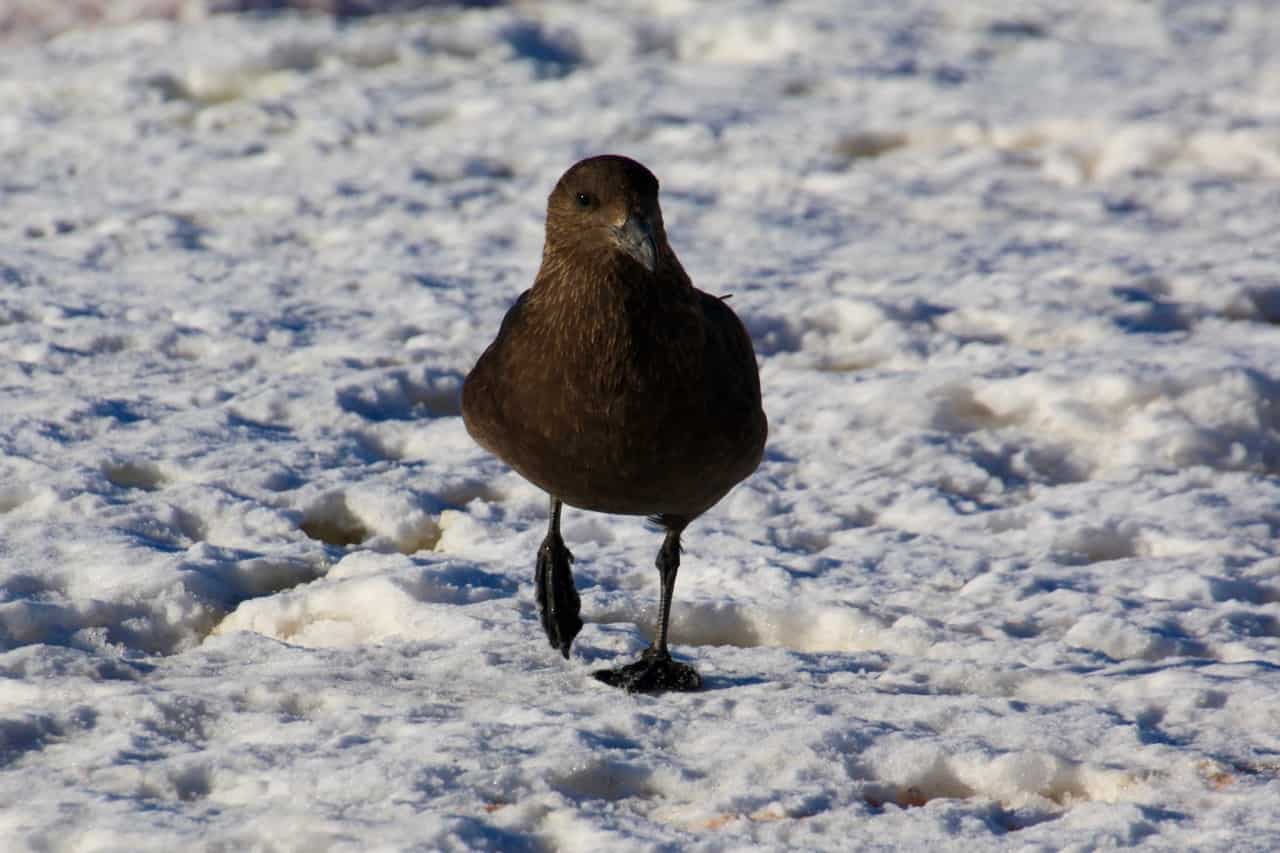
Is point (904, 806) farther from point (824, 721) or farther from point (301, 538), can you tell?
point (301, 538)

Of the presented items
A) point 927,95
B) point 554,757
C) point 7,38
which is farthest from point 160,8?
point 554,757

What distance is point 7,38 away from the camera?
42.5 feet

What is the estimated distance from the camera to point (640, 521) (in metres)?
6.49

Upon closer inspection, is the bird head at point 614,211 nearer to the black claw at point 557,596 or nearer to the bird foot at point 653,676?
the black claw at point 557,596

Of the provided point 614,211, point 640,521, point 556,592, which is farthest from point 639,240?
point 640,521

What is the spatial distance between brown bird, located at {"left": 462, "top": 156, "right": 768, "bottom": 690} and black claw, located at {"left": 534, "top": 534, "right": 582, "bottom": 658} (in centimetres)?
23

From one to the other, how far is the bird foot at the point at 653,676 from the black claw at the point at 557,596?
0.64ft

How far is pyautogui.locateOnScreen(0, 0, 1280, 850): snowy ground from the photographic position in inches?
173

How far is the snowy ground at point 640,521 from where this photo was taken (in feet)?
14.4

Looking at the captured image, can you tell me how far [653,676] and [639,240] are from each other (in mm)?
1279

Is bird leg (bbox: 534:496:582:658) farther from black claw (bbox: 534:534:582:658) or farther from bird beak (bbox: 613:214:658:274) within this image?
bird beak (bbox: 613:214:658:274)

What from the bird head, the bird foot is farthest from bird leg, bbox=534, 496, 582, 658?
the bird head

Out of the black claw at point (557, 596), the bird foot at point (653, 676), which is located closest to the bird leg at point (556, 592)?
the black claw at point (557, 596)

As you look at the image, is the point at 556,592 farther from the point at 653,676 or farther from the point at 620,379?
the point at 620,379
